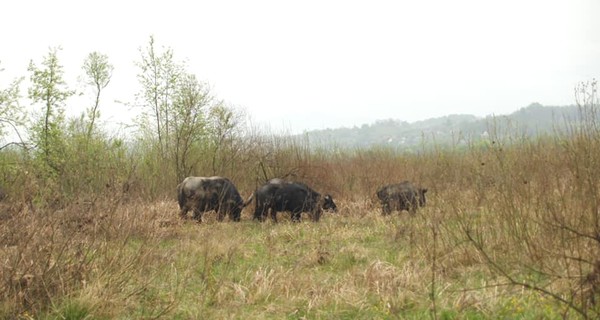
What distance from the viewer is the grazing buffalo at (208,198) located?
12.6 meters

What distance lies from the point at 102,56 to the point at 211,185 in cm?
876

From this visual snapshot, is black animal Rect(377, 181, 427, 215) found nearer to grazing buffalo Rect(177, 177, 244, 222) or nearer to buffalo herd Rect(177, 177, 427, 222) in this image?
Result: buffalo herd Rect(177, 177, 427, 222)

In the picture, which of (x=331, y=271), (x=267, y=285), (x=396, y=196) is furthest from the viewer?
(x=396, y=196)

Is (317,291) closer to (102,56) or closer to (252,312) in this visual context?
(252,312)

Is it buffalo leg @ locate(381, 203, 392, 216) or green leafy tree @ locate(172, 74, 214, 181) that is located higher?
green leafy tree @ locate(172, 74, 214, 181)

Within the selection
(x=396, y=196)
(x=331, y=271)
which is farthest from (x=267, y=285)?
(x=396, y=196)

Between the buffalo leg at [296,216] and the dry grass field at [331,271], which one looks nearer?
the dry grass field at [331,271]

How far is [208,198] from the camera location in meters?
12.7

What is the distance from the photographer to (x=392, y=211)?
38.2 feet

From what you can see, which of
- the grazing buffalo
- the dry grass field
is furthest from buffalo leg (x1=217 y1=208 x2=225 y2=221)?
the dry grass field

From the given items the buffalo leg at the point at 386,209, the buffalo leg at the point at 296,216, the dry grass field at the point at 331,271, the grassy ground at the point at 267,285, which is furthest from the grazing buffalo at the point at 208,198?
the grassy ground at the point at 267,285

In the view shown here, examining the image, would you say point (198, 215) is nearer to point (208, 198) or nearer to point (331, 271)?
point (208, 198)

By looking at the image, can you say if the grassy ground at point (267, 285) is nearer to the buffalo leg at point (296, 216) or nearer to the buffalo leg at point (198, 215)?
the buffalo leg at point (296, 216)

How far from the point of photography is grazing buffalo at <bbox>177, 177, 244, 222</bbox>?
12609mm
